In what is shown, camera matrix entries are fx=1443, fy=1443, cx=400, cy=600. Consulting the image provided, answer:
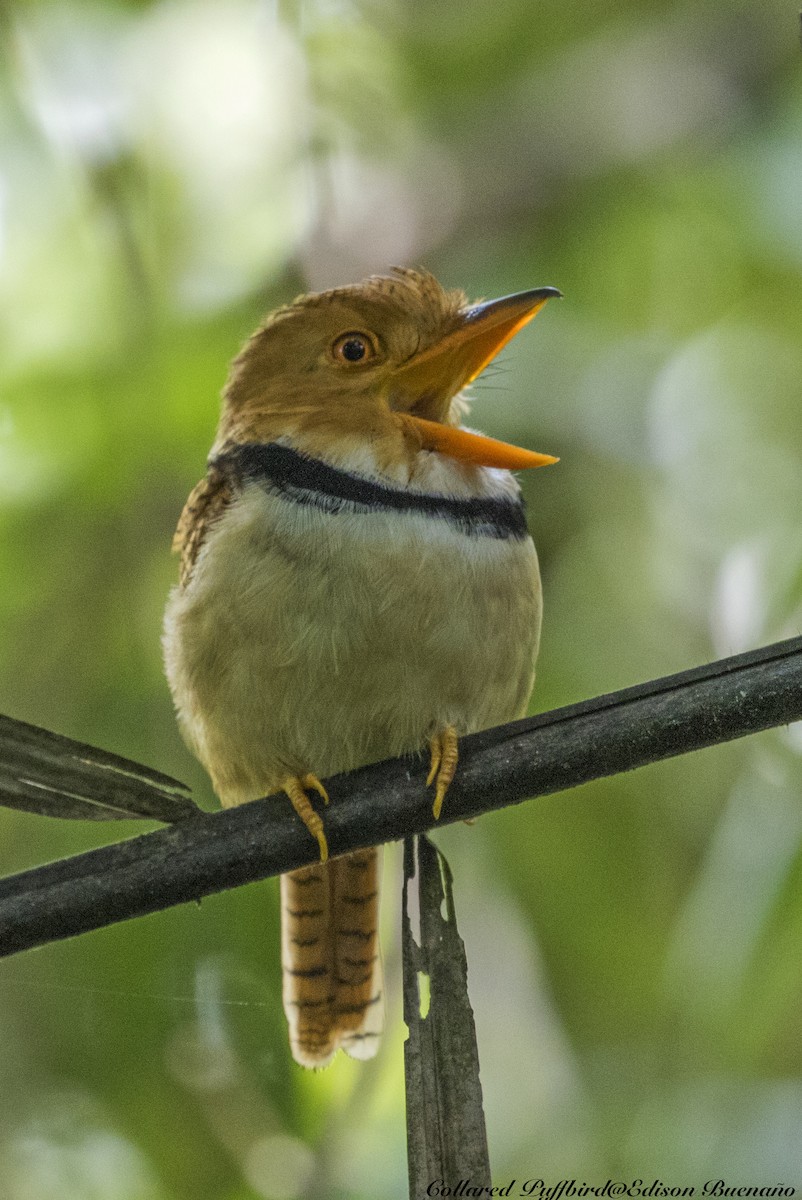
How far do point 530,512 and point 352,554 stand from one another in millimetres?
840

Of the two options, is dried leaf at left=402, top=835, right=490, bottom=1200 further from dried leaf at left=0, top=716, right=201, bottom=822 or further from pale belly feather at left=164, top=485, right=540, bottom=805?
pale belly feather at left=164, top=485, right=540, bottom=805

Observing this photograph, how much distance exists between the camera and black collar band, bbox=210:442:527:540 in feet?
6.31

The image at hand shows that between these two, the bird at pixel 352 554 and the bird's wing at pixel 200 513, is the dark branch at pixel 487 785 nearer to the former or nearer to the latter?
the bird at pixel 352 554

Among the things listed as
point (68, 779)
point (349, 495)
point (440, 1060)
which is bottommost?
point (440, 1060)

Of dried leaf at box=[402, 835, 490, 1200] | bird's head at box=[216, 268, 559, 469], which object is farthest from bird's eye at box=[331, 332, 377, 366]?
dried leaf at box=[402, 835, 490, 1200]

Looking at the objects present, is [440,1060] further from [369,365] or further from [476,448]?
[369,365]

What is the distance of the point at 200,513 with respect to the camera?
2.11 m

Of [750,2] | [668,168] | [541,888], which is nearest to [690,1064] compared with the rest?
[541,888]

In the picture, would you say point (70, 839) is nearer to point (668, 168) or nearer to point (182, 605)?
point (182, 605)

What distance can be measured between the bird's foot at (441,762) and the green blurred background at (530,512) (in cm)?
49

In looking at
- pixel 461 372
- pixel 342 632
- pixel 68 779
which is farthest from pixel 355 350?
pixel 68 779

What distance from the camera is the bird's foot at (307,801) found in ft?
4.62

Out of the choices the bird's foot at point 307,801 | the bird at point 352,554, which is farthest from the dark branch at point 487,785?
the bird at point 352,554

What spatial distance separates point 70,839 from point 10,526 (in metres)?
0.53
